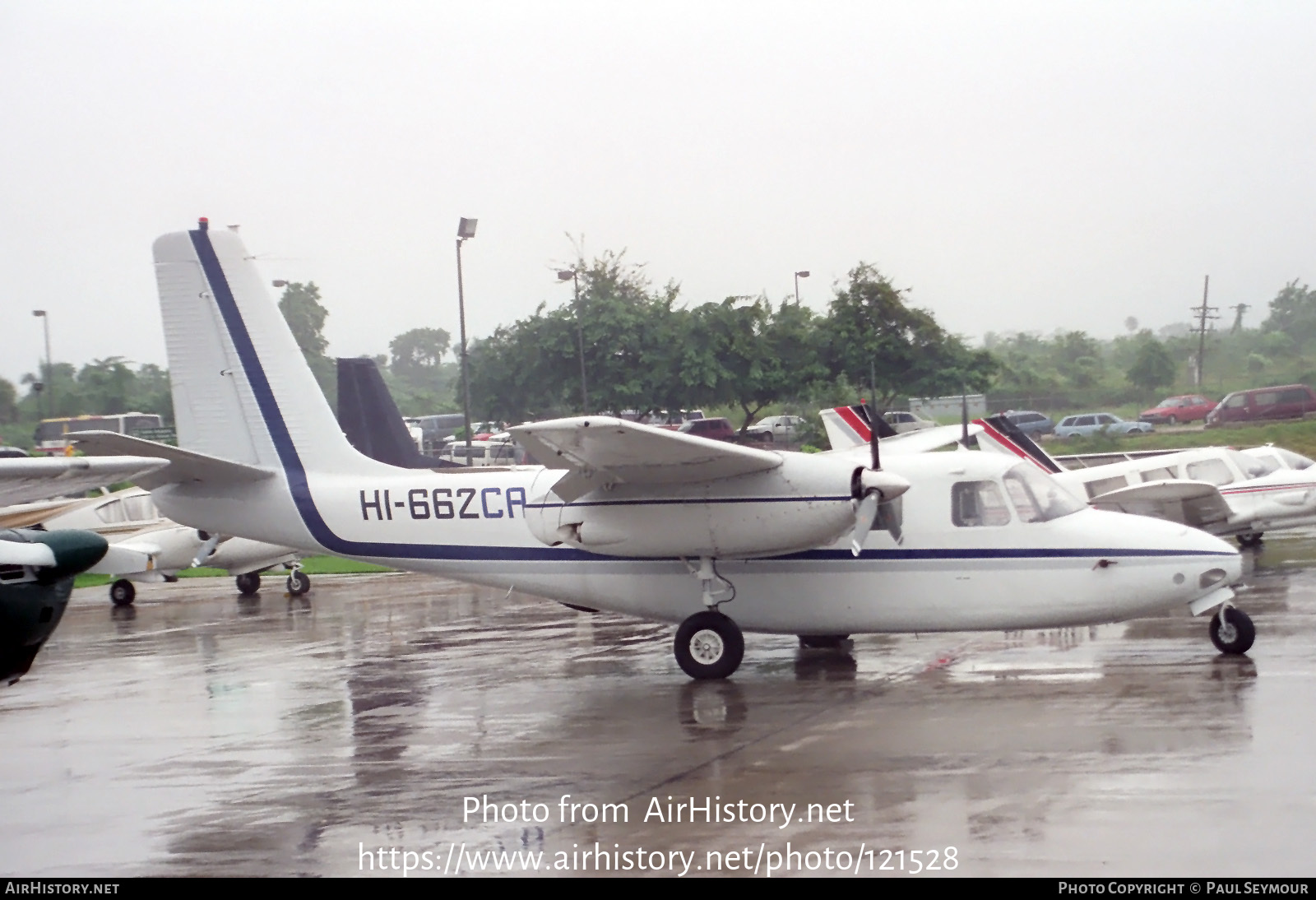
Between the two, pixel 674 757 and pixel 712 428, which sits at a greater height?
pixel 712 428

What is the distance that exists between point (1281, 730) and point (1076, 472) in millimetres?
13882

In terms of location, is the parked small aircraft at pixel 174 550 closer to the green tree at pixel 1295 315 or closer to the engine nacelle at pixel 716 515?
the engine nacelle at pixel 716 515

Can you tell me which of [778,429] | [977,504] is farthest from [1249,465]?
[778,429]

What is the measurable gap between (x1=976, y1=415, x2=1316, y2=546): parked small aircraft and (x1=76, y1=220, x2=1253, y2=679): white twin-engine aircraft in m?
7.62

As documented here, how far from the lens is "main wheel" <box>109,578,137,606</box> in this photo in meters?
21.7

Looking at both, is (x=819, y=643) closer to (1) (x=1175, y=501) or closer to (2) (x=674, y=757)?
(2) (x=674, y=757)

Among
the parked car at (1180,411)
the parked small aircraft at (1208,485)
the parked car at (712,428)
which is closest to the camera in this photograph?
the parked small aircraft at (1208,485)

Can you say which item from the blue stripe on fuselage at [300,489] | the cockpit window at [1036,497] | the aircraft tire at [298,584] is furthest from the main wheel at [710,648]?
the aircraft tire at [298,584]

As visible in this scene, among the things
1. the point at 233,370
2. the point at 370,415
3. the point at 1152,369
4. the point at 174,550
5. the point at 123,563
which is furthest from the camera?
the point at 1152,369

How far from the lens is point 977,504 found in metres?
11.9

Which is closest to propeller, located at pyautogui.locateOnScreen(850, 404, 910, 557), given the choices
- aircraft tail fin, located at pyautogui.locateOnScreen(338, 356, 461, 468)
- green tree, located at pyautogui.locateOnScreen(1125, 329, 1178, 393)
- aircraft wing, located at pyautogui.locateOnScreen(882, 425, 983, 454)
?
aircraft wing, located at pyautogui.locateOnScreen(882, 425, 983, 454)

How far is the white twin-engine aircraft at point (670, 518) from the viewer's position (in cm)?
1145

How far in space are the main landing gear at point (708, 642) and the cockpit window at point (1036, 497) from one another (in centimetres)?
290

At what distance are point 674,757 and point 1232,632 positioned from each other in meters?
5.74
